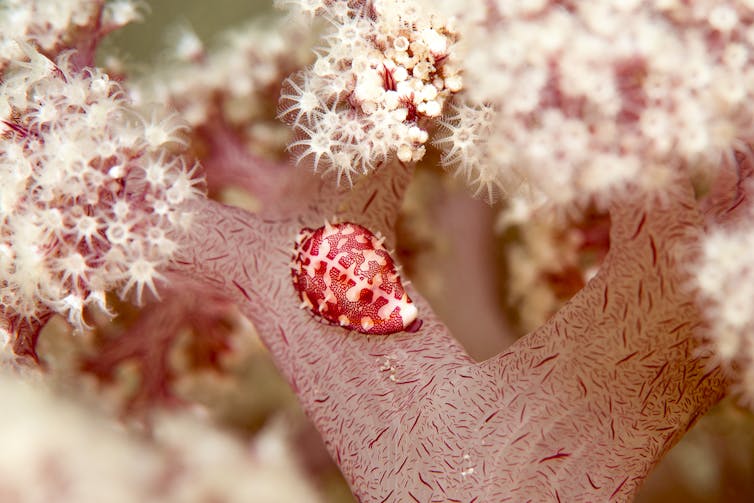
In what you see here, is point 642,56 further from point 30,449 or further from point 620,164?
point 30,449

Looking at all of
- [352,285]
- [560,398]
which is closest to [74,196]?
[352,285]

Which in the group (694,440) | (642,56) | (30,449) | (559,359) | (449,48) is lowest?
(694,440)

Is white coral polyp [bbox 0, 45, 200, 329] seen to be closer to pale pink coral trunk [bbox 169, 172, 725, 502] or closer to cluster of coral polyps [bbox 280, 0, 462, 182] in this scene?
cluster of coral polyps [bbox 280, 0, 462, 182]

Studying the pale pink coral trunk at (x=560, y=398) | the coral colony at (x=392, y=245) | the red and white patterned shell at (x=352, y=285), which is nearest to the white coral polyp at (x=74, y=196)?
the coral colony at (x=392, y=245)

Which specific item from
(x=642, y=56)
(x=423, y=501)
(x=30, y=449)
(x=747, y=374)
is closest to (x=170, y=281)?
(x=30, y=449)

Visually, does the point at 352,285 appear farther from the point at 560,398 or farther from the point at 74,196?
the point at 74,196

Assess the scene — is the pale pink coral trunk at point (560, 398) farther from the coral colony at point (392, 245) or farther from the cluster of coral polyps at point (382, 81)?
the cluster of coral polyps at point (382, 81)

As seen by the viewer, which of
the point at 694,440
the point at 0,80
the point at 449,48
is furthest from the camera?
the point at 694,440
